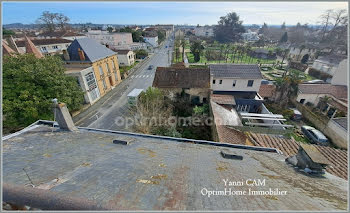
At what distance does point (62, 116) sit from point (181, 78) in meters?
16.8

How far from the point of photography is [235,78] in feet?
73.5

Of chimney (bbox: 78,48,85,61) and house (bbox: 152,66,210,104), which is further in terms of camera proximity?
chimney (bbox: 78,48,85,61)

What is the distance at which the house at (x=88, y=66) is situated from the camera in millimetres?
21688

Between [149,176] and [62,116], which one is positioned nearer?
[149,176]

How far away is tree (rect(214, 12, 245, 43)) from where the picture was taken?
9006 cm

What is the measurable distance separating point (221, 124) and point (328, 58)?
160ft

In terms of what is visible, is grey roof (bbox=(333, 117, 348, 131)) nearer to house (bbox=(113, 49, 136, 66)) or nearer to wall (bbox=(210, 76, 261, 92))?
wall (bbox=(210, 76, 261, 92))

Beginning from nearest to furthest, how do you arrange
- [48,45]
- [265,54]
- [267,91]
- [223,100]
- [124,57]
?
[223,100] < [267,91] < [124,57] < [48,45] < [265,54]

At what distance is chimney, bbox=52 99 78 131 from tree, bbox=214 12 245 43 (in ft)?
337

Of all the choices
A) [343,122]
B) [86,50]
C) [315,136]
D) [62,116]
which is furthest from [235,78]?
[86,50]

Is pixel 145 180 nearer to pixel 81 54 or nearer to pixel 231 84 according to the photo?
pixel 231 84

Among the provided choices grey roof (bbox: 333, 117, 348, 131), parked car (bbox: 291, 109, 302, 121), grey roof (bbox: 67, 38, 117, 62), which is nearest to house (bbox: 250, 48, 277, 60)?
parked car (bbox: 291, 109, 302, 121)

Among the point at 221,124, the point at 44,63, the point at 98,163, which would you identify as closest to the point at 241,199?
the point at 98,163

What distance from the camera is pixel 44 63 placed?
15414mm
